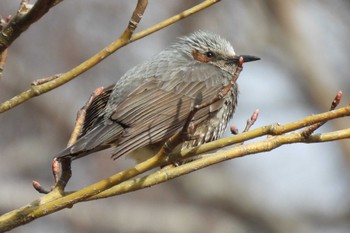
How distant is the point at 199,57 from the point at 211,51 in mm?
96

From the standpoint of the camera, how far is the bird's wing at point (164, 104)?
4.43 meters

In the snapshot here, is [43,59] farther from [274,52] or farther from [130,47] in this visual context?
[274,52]

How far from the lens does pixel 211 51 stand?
5559 mm

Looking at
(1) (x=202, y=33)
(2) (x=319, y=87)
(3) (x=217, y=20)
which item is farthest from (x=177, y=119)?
(3) (x=217, y=20)

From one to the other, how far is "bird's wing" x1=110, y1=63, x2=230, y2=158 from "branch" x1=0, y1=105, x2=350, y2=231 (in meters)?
0.67

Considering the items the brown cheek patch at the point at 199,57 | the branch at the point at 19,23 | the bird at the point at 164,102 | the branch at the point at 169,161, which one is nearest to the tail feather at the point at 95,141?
the bird at the point at 164,102

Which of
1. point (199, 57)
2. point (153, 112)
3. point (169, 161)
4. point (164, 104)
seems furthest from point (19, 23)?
point (199, 57)

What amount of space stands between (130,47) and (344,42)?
311 centimetres

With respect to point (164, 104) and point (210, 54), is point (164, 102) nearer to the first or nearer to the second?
point (164, 104)

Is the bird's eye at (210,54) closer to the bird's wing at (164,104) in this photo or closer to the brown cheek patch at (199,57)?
the brown cheek patch at (199,57)

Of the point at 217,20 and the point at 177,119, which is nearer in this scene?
the point at 177,119

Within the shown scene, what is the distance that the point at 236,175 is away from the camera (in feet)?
39.9

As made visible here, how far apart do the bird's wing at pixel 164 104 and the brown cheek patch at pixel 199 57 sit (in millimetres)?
150

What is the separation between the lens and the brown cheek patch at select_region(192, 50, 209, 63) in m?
5.57
